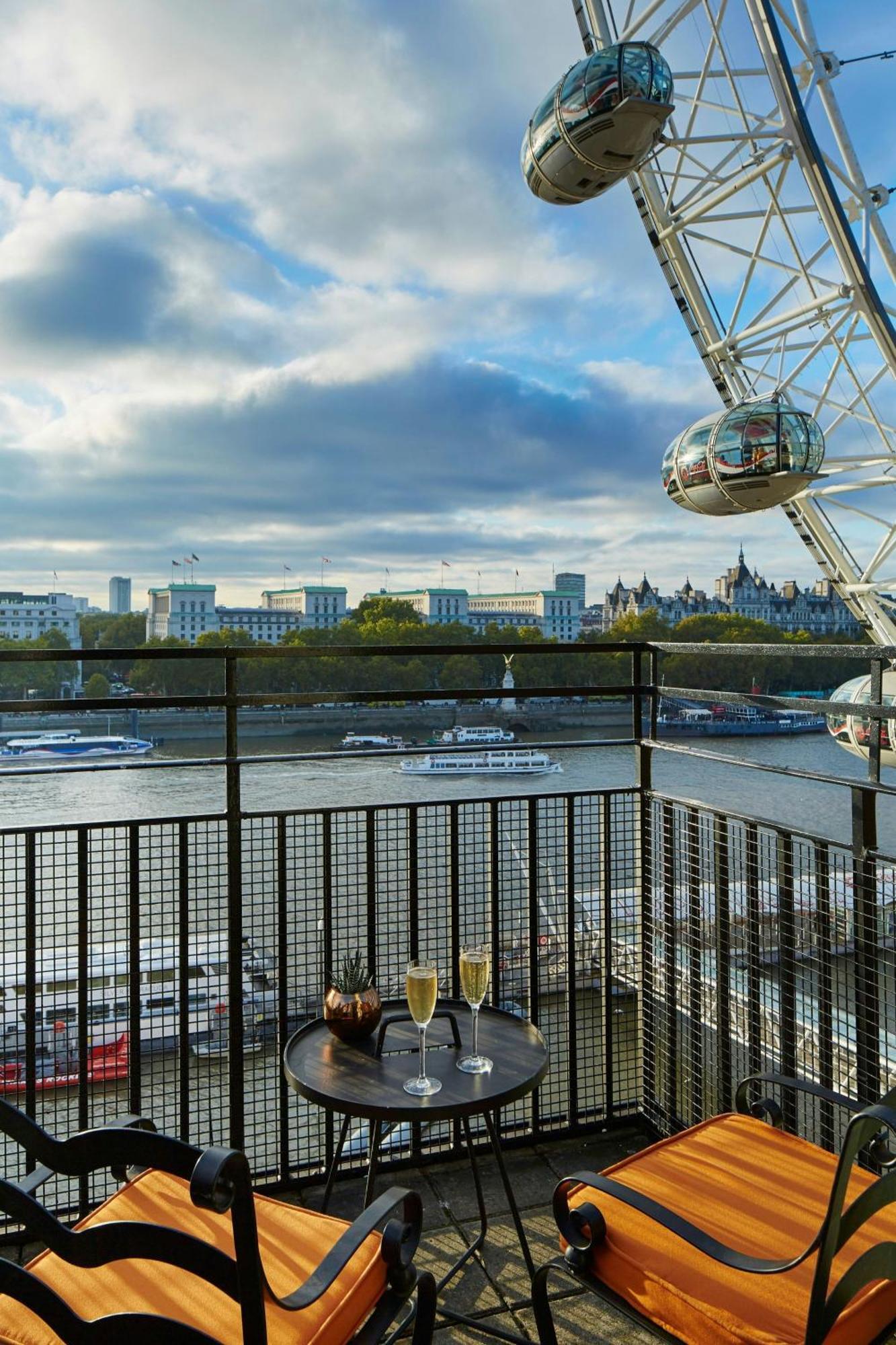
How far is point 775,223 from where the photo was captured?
951 centimetres

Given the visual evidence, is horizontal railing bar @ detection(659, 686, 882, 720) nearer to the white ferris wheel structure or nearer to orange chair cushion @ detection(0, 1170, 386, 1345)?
orange chair cushion @ detection(0, 1170, 386, 1345)

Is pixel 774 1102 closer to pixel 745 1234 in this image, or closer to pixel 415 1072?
pixel 745 1234

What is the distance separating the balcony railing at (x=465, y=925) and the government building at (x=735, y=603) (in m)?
19.7

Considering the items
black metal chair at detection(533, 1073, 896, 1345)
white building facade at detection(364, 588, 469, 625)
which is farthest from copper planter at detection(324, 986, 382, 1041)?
white building facade at detection(364, 588, 469, 625)

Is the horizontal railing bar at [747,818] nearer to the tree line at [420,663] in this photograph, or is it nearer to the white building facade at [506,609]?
the tree line at [420,663]

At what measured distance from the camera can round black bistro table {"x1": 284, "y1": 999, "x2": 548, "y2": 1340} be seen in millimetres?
1383

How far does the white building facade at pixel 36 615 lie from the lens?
22266mm

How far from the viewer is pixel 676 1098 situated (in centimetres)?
217

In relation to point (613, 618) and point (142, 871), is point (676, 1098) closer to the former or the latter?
point (142, 871)

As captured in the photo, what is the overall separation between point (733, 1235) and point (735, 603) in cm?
2948

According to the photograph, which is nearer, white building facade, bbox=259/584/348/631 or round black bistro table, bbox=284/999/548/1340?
round black bistro table, bbox=284/999/548/1340

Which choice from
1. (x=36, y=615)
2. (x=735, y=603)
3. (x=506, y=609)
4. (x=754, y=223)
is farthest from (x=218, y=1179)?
(x=735, y=603)

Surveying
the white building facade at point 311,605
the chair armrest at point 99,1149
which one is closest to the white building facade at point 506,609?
the white building facade at point 311,605

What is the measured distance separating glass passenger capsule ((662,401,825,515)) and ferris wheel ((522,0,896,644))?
12 mm
